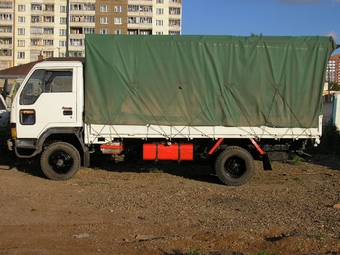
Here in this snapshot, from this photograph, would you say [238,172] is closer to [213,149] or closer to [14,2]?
[213,149]

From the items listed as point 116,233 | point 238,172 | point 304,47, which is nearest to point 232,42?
point 304,47

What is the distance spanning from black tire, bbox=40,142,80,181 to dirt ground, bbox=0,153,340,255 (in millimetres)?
215

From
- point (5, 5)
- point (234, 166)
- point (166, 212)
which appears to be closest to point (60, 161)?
point (166, 212)

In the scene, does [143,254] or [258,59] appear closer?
[143,254]

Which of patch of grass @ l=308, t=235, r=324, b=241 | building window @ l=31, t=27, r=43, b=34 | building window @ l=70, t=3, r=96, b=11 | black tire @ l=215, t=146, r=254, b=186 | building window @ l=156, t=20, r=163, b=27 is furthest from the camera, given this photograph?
building window @ l=156, t=20, r=163, b=27

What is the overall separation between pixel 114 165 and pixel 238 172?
3835 millimetres

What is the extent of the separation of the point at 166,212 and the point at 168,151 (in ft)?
8.70

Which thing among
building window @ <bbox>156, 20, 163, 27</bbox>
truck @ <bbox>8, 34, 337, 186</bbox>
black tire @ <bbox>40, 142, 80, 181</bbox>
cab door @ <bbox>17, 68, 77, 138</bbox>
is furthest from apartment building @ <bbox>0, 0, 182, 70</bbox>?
black tire @ <bbox>40, 142, 80, 181</bbox>

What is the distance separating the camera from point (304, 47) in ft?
31.4

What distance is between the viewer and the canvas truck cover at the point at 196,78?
9.48 meters

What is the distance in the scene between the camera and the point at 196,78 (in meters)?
9.54

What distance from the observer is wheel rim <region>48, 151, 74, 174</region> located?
9.77 m

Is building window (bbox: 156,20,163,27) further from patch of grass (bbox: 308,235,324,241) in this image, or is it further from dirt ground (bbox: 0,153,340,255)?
patch of grass (bbox: 308,235,324,241)

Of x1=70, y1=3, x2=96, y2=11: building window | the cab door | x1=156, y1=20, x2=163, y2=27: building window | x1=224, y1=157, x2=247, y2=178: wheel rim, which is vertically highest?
x1=70, y1=3, x2=96, y2=11: building window
